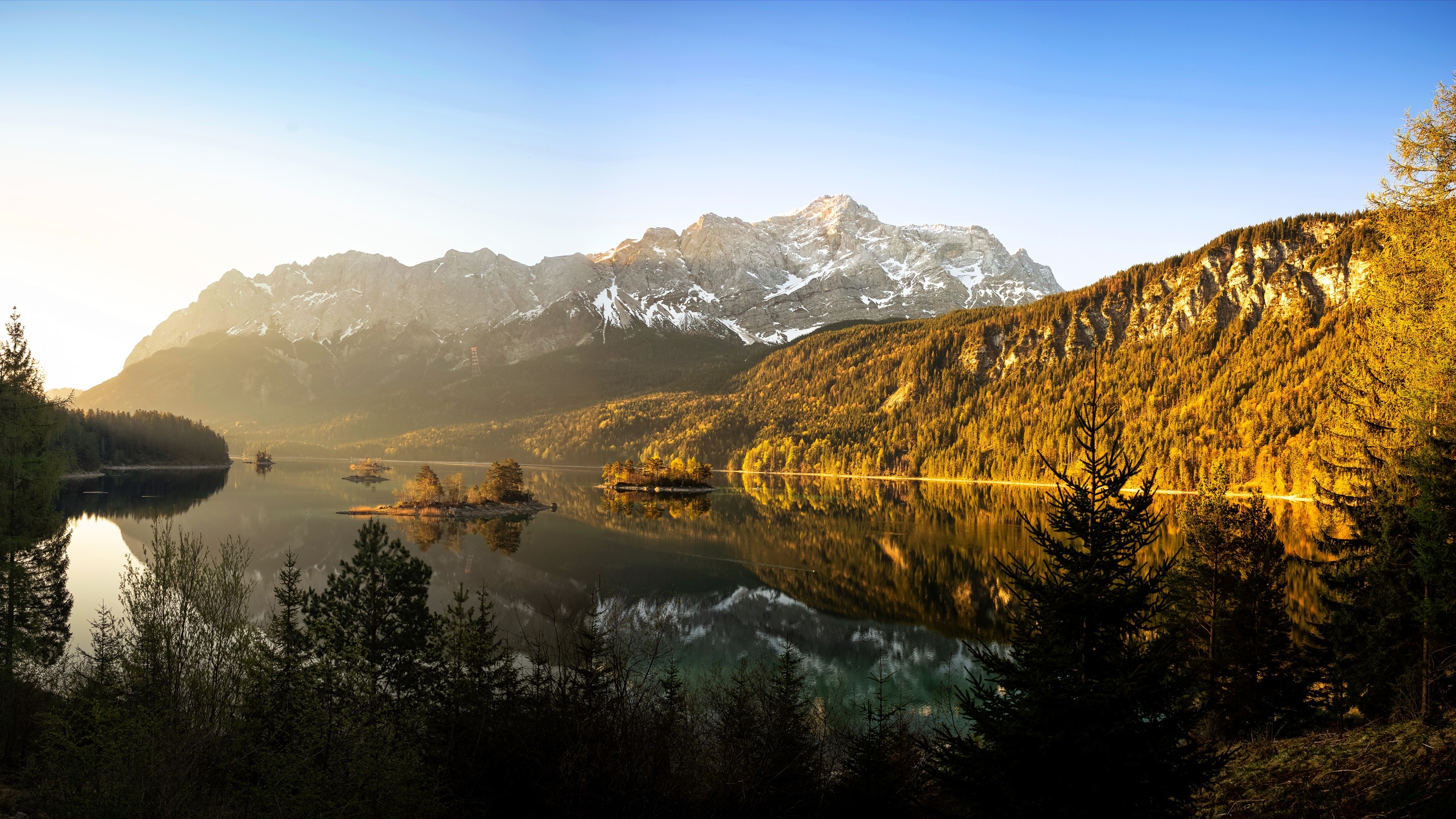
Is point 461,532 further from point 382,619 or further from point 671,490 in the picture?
point 671,490

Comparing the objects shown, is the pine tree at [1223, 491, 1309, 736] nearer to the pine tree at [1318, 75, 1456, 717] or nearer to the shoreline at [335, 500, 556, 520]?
the pine tree at [1318, 75, 1456, 717]

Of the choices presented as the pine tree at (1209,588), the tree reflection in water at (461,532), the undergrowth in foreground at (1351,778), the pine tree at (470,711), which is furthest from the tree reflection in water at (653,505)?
the undergrowth in foreground at (1351,778)

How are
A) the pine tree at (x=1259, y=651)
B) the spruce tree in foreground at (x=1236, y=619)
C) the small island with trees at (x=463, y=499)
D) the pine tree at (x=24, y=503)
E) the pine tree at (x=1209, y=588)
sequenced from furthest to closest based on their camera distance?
1. the small island with trees at (x=463, y=499)
2. the pine tree at (x=24, y=503)
3. the pine tree at (x=1209, y=588)
4. the spruce tree in foreground at (x=1236, y=619)
5. the pine tree at (x=1259, y=651)

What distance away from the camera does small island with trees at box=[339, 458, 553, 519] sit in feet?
378

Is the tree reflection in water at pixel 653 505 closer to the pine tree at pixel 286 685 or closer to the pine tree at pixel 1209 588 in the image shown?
the pine tree at pixel 286 685

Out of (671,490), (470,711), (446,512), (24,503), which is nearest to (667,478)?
(671,490)

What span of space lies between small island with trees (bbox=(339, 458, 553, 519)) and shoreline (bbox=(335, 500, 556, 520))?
3.5 inches

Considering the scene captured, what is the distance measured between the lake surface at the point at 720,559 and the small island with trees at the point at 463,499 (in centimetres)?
563

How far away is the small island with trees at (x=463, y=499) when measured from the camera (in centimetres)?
11506

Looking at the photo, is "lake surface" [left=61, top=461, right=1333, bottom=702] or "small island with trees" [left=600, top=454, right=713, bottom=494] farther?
"small island with trees" [left=600, top=454, right=713, bottom=494]

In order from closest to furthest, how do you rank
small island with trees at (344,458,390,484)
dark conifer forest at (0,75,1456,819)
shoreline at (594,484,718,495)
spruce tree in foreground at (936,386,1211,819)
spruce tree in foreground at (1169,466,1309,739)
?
spruce tree in foreground at (936,386,1211,819)
dark conifer forest at (0,75,1456,819)
spruce tree in foreground at (1169,466,1309,739)
shoreline at (594,484,718,495)
small island with trees at (344,458,390,484)

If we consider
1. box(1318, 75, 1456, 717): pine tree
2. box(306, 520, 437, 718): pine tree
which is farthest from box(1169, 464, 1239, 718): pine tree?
box(306, 520, 437, 718): pine tree

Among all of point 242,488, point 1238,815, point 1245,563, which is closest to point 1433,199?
point 1245,563

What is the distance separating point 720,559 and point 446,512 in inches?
2266
